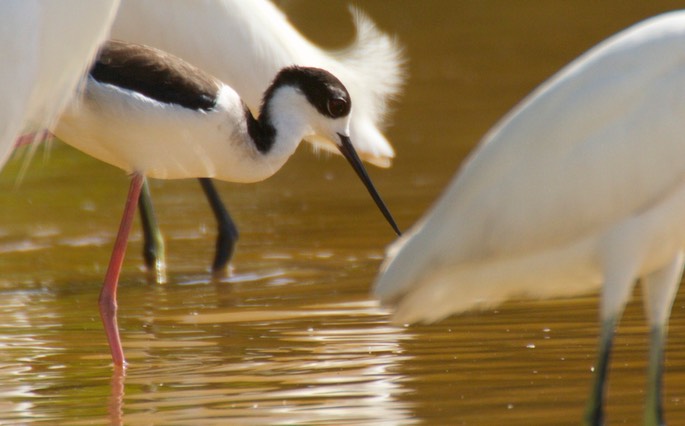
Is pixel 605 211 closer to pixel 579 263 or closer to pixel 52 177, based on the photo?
pixel 579 263

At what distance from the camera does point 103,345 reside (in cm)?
638

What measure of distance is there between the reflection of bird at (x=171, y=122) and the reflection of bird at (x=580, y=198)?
1.74 m

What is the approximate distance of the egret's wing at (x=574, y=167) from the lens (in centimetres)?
457

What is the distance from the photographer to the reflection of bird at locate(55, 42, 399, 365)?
6.20 m

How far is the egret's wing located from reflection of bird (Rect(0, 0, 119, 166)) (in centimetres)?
127

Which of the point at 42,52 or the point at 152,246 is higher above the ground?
the point at 42,52

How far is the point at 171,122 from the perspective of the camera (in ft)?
20.5

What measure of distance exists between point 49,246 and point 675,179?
477 cm

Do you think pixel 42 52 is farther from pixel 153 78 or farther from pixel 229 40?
pixel 229 40

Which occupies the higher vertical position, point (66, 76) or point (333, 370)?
point (66, 76)

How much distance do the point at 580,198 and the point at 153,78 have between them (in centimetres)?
221

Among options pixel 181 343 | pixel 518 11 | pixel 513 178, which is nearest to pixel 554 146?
pixel 513 178

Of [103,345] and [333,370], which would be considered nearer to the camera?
[333,370]

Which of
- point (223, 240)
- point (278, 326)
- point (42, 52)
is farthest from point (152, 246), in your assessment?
point (42, 52)
